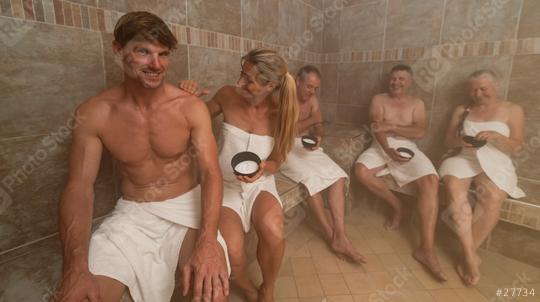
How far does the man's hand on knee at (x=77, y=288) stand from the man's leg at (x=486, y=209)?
237 centimetres

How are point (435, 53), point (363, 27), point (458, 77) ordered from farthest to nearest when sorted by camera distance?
point (363, 27) < point (435, 53) < point (458, 77)

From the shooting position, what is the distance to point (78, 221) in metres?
1.14

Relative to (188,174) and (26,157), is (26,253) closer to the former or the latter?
(26,157)

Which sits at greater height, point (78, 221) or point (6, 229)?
point (78, 221)

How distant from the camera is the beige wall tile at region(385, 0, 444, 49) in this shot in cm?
283

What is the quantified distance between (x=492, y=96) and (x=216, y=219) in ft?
8.09

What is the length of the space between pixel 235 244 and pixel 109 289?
1.80 ft

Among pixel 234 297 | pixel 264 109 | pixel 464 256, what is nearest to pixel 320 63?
pixel 264 109

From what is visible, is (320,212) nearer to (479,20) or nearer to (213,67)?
(213,67)

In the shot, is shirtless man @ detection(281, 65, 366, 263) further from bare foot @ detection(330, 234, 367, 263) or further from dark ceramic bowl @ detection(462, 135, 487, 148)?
dark ceramic bowl @ detection(462, 135, 487, 148)

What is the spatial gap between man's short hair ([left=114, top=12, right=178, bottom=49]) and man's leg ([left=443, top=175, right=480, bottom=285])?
2.22 m

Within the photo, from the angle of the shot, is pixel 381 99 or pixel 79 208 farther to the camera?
pixel 381 99

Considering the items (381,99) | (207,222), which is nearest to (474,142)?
(381,99)

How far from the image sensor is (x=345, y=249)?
7.09ft
